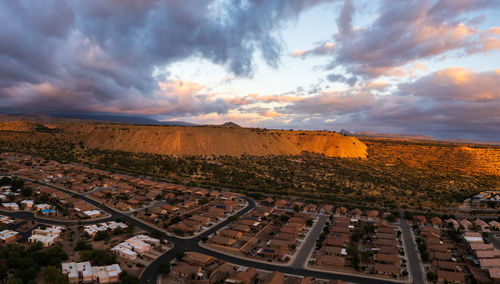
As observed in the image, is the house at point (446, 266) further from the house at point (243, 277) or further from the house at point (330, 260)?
the house at point (243, 277)

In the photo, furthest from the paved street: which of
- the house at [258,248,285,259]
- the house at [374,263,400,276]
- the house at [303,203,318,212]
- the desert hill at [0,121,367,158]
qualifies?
the desert hill at [0,121,367,158]

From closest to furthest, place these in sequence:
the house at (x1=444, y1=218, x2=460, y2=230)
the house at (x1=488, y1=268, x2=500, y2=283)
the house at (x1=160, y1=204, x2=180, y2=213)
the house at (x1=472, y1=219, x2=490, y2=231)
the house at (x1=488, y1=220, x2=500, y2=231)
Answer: the house at (x1=488, y1=268, x2=500, y2=283) → the house at (x1=488, y1=220, x2=500, y2=231) → the house at (x1=472, y1=219, x2=490, y2=231) → the house at (x1=444, y1=218, x2=460, y2=230) → the house at (x1=160, y1=204, x2=180, y2=213)

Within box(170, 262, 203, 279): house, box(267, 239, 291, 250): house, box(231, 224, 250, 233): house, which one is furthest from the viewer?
box(231, 224, 250, 233): house

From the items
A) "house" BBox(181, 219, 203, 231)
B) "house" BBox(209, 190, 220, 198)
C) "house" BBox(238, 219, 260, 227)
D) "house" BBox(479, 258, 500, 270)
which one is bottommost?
"house" BBox(181, 219, 203, 231)

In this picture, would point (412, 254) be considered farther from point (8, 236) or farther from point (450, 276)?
point (8, 236)

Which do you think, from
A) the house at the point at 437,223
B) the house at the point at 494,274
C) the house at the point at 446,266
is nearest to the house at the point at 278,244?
the house at the point at 446,266

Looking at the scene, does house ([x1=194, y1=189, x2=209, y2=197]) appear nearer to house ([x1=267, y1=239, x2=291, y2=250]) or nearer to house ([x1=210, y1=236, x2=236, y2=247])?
house ([x1=210, y1=236, x2=236, y2=247])

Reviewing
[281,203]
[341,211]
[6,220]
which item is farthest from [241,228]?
[6,220]

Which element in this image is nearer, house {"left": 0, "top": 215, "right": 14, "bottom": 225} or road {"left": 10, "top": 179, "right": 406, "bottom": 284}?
road {"left": 10, "top": 179, "right": 406, "bottom": 284}
